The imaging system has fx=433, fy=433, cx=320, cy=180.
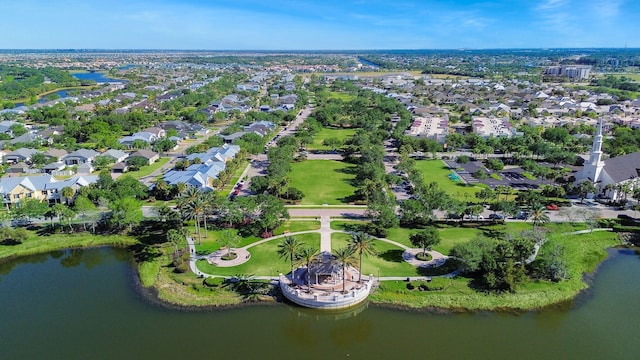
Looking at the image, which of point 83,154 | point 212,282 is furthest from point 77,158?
point 212,282

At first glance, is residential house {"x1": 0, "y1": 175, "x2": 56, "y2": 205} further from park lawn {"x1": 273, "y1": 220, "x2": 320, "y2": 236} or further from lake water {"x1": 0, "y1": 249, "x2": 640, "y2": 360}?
park lawn {"x1": 273, "y1": 220, "x2": 320, "y2": 236}

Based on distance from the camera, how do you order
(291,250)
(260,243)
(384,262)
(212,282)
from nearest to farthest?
(291,250), (212,282), (384,262), (260,243)

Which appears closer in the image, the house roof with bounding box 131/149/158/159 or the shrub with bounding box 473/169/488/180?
the shrub with bounding box 473/169/488/180

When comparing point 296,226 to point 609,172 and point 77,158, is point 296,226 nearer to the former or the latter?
point 609,172

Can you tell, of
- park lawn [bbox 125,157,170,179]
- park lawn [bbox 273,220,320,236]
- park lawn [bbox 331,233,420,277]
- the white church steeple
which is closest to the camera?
park lawn [bbox 331,233,420,277]

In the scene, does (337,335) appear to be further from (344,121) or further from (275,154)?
(344,121)

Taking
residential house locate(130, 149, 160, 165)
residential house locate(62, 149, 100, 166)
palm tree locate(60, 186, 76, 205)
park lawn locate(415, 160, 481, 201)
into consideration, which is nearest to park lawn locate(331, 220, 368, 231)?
park lawn locate(415, 160, 481, 201)
